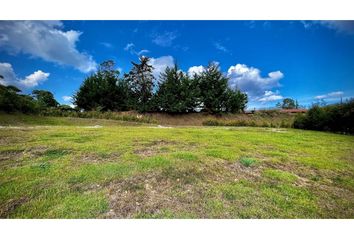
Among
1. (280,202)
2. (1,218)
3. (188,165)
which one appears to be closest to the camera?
(1,218)

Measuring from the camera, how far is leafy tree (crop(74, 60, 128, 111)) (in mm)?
23000

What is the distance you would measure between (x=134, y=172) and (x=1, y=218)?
186 cm

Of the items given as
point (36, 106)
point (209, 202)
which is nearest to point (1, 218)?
point (209, 202)

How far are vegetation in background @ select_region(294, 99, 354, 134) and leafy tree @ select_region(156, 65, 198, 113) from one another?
37.4ft

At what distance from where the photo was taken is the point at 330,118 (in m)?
13.8

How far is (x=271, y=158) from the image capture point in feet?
17.3

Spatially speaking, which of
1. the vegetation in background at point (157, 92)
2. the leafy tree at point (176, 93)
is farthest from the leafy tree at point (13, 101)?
the leafy tree at point (176, 93)

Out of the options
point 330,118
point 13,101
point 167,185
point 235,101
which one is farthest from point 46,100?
point 330,118

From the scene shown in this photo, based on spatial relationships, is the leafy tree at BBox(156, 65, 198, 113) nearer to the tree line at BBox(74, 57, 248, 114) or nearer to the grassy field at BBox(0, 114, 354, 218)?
the tree line at BBox(74, 57, 248, 114)

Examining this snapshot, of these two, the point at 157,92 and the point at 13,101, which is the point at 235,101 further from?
the point at 13,101

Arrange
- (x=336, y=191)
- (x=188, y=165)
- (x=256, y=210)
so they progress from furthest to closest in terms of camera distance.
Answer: (x=188, y=165), (x=336, y=191), (x=256, y=210)

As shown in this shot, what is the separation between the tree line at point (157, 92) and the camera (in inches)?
915

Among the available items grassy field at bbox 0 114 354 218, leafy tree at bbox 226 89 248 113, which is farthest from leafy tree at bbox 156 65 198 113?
grassy field at bbox 0 114 354 218
